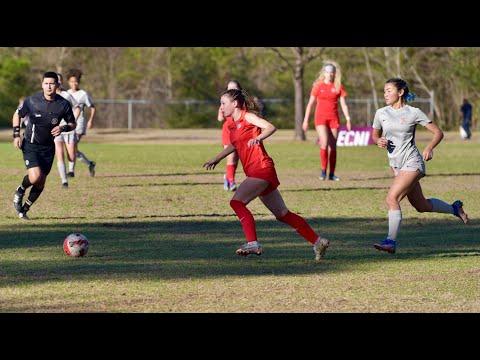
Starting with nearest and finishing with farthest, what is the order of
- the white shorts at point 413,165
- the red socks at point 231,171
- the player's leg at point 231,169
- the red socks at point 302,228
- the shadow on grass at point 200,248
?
the shadow on grass at point 200,248
the red socks at point 302,228
the white shorts at point 413,165
the player's leg at point 231,169
the red socks at point 231,171

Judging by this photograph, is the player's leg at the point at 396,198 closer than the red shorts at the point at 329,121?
Yes

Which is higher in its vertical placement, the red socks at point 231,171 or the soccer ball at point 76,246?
the red socks at point 231,171

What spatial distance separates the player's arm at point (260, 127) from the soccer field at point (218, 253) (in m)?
1.30

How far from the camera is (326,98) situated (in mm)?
23984

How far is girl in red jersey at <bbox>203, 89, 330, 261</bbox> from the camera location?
42.1 feet

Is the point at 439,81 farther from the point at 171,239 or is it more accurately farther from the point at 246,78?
the point at 171,239

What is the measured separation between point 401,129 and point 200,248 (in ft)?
8.99

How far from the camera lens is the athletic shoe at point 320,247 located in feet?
41.6

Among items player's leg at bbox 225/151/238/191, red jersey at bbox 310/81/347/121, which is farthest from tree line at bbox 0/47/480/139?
player's leg at bbox 225/151/238/191

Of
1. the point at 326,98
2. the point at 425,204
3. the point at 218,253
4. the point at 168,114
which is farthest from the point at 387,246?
the point at 168,114

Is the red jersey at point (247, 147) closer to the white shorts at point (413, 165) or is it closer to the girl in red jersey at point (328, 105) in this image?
the white shorts at point (413, 165)

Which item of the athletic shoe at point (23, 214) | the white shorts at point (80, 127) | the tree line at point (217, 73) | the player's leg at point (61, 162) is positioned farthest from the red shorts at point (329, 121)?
the tree line at point (217, 73)

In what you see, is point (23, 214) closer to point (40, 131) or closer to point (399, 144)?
point (40, 131)
